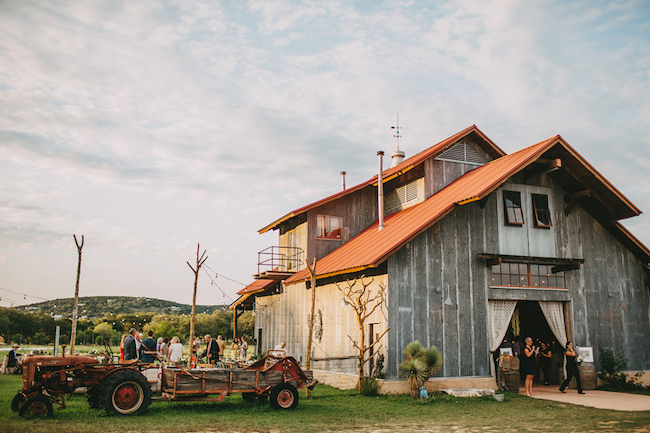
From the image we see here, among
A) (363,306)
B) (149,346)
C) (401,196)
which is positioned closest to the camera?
(363,306)

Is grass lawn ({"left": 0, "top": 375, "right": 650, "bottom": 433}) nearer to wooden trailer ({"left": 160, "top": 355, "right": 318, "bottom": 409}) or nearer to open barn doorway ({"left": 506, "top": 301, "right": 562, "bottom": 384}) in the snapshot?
wooden trailer ({"left": 160, "top": 355, "right": 318, "bottom": 409})

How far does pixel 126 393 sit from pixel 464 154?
16991 millimetres

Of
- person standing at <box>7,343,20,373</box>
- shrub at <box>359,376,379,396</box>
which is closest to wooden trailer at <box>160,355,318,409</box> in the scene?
shrub at <box>359,376,379,396</box>

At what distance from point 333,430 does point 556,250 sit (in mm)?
12432

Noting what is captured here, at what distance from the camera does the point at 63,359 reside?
12.1m

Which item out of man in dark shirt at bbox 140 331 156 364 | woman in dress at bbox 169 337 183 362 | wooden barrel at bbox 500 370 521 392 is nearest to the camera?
man in dark shirt at bbox 140 331 156 364

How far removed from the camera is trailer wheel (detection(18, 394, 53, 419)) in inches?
443

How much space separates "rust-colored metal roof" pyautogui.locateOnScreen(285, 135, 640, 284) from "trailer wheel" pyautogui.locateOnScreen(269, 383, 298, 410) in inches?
181

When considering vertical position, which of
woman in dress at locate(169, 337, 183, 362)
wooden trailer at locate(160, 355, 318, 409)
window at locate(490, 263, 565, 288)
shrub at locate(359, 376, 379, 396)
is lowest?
shrub at locate(359, 376, 379, 396)

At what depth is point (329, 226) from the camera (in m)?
24.5

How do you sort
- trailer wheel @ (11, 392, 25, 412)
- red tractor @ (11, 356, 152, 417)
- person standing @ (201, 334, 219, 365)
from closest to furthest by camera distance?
red tractor @ (11, 356, 152, 417), trailer wheel @ (11, 392, 25, 412), person standing @ (201, 334, 219, 365)

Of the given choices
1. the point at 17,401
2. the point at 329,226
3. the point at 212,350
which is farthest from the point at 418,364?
the point at 212,350

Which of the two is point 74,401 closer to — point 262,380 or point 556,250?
point 262,380

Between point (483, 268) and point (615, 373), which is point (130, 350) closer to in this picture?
point (483, 268)
